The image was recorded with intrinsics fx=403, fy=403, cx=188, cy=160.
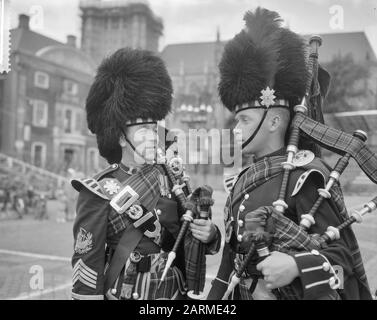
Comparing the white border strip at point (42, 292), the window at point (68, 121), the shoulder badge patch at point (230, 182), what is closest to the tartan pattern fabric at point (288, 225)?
the shoulder badge patch at point (230, 182)

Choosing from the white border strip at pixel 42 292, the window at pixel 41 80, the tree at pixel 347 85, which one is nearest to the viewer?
the tree at pixel 347 85

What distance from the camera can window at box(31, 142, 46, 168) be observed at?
1055cm

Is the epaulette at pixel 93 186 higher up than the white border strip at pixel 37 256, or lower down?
higher up

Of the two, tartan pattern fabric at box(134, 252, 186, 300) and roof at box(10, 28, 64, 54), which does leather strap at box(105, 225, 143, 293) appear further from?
roof at box(10, 28, 64, 54)

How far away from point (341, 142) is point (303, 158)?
0.18 m

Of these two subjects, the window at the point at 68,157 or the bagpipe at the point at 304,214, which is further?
the window at the point at 68,157

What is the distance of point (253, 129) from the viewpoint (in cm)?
203

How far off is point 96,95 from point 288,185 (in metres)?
1.26

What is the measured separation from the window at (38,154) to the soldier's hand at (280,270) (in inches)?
Result: 386

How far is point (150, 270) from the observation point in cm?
212

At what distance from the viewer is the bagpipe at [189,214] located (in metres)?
2.02

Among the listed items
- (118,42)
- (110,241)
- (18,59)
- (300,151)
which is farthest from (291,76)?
(18,59)

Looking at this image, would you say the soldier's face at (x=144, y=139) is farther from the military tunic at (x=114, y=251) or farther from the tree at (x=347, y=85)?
the tree at (x=347, y=85)

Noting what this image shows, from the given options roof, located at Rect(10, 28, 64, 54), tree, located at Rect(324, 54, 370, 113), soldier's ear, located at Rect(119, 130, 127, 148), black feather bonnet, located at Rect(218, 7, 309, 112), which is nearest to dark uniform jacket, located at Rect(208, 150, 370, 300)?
black feather bonnet, located at Rect(218, 7, 309, 112)
